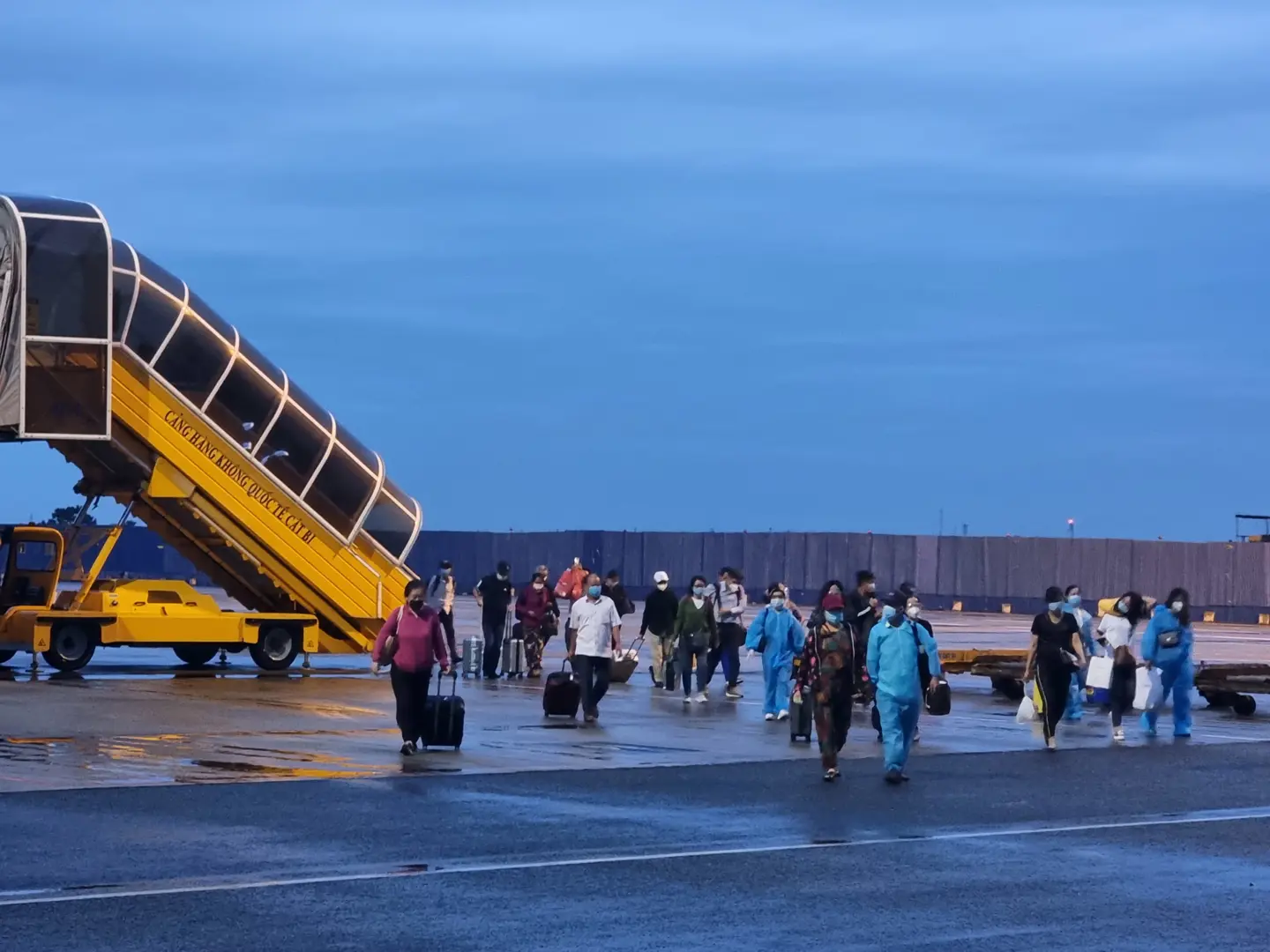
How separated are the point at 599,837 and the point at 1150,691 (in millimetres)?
10846

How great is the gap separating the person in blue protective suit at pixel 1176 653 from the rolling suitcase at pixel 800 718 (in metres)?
4.25

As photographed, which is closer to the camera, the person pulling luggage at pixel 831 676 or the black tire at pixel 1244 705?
the person pulling luggage at pixel 831 676

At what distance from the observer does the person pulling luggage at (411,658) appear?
16969 mm

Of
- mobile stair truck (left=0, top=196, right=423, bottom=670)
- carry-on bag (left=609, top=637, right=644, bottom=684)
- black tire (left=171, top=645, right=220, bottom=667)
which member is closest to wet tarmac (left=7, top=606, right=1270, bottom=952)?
mobile stair truck (left=0, top=196, right=423, bottom=670)

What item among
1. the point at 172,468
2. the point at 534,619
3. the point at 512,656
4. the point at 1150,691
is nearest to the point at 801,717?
the point at 1150,691

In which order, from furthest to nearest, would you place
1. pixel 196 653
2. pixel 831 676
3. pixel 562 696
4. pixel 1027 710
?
pixel 196 653
pixel 562 696
pixel 1027 710
pixel 831 676

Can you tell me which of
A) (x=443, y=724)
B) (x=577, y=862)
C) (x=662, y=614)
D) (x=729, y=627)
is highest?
(x=662, y=614)

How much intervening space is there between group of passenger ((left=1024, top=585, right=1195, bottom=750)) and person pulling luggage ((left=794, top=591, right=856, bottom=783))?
3.11 meters

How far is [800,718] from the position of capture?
19.2m

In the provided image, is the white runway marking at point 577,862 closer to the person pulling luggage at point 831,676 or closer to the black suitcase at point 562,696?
the person pulling luggage at point 831,676

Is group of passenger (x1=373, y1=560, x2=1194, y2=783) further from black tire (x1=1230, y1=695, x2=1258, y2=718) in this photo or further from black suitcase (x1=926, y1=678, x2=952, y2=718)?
black tire (x1=1230, y1=695, x2=1258, y2=718)

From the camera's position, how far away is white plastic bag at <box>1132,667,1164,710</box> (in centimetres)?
2131

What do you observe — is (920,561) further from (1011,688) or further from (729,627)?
(729,627)

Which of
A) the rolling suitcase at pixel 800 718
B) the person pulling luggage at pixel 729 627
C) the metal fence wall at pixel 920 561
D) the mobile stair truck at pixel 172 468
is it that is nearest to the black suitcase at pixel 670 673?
the person pulling luggage at pixel 729 627
